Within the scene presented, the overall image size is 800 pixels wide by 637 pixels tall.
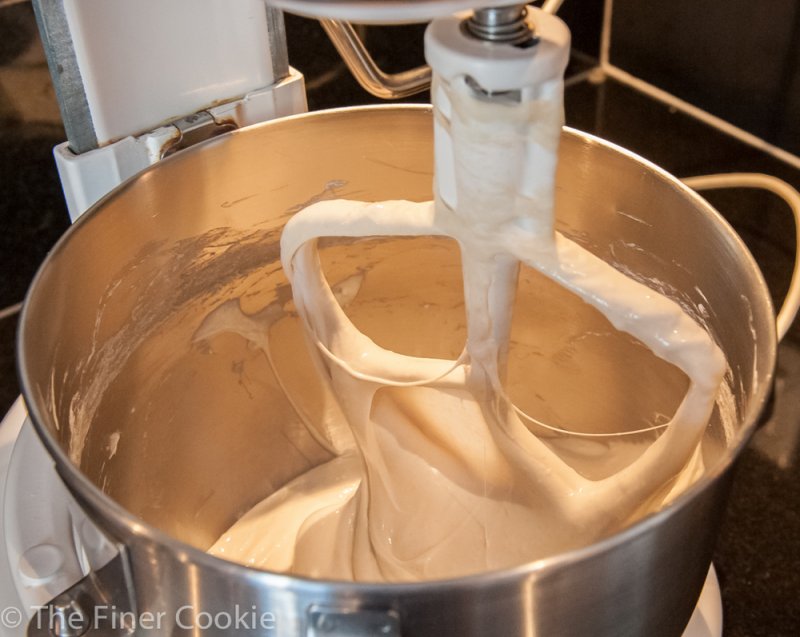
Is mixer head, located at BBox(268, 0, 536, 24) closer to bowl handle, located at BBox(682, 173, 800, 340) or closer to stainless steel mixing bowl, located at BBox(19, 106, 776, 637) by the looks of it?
stainless steel mixing bowl, located at BBox(19, 106, 776, 637)

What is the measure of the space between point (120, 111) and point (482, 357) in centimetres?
23

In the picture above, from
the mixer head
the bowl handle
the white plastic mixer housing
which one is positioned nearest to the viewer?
the mixer head

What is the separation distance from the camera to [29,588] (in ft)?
1.49

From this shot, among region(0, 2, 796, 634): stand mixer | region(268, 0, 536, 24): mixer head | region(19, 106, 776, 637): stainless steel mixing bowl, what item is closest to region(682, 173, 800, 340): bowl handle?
region(19, 106, 776, 637): stainless steel mixing bowl

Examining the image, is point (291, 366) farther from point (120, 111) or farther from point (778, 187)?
point (778, 187)

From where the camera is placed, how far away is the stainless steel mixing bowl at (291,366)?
0.32m

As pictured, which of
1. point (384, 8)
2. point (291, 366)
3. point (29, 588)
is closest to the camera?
point (384, 8)

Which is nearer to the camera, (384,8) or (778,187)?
(384,8)

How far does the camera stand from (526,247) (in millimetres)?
391

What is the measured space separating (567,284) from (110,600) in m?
0.22

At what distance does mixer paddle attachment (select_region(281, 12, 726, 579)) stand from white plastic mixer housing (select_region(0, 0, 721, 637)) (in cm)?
3

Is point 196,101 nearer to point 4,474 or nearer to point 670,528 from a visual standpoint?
point 4,474

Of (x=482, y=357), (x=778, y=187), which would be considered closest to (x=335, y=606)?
(x=482, y=357)

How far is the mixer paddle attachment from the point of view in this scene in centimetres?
36
